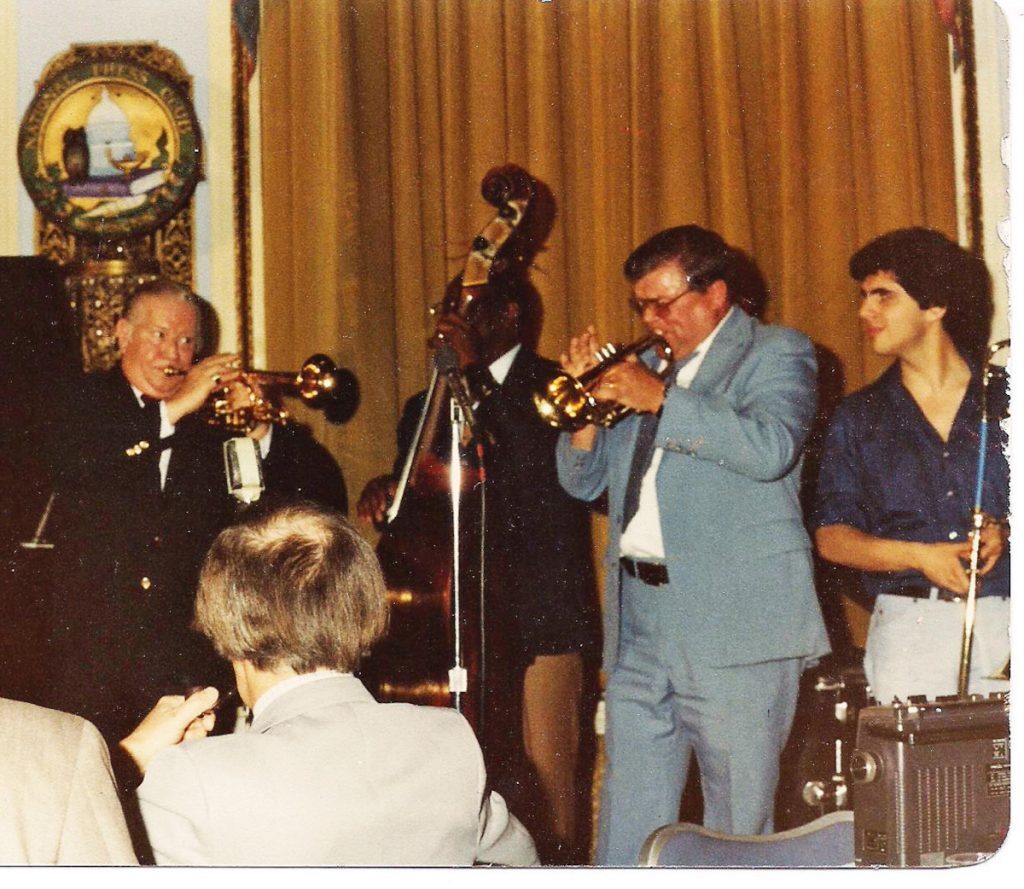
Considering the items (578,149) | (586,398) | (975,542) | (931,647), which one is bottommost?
(931,647)

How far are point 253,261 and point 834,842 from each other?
6.45 ft

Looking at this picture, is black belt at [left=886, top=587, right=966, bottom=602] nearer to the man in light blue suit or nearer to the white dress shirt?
the man in light blue suit

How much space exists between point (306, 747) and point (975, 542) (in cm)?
152

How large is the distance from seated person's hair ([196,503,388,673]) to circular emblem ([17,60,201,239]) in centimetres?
158

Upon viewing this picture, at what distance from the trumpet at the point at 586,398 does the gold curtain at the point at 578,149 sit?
0.33 m

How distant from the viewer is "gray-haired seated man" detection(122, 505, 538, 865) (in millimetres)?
1464

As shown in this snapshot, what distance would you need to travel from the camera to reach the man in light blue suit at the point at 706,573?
2.45 m

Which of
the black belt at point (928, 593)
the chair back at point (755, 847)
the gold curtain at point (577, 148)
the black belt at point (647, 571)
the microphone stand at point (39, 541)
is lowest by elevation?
the chair back at point (755, 847)

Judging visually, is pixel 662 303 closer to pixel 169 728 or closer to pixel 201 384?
pixel 201 384

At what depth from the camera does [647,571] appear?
8.30 ft

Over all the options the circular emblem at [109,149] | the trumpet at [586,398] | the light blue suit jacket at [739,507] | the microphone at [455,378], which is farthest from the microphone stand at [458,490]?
the circular emblem at [109,149]

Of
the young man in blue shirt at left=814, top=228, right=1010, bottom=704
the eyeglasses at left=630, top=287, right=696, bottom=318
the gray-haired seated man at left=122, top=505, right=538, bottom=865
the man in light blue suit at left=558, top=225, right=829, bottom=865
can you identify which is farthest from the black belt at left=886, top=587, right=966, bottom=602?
Answer: the gray-haired seated man at left=122, top=505, right=538, bottom=865

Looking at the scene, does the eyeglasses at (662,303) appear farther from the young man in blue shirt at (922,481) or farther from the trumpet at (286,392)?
the trumpet at (286,392)

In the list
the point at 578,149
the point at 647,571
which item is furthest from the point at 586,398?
the point at 578,149
